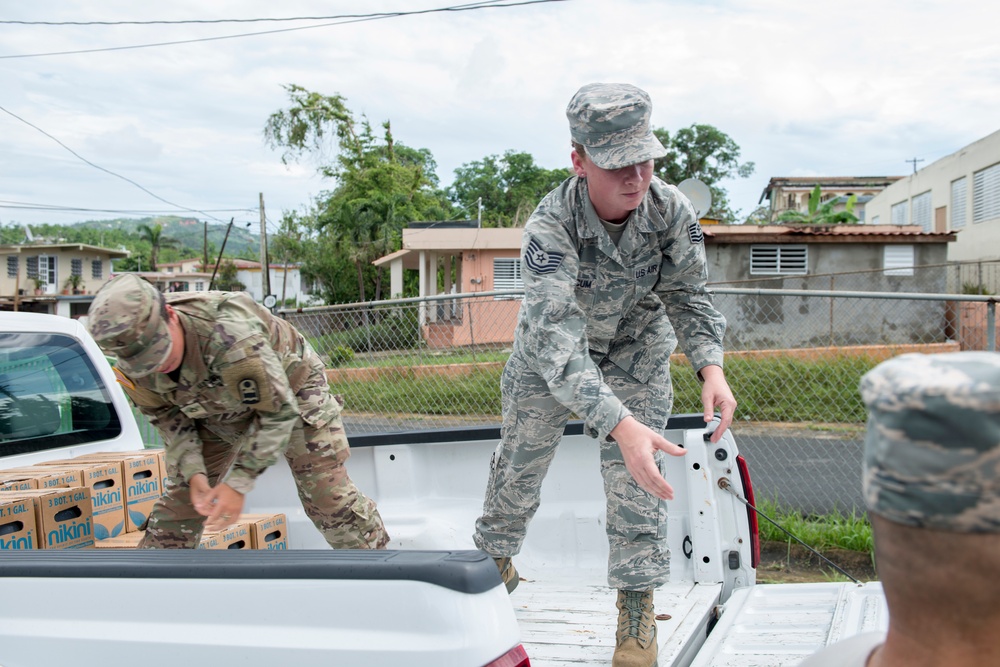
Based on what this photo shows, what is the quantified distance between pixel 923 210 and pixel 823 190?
2271cm

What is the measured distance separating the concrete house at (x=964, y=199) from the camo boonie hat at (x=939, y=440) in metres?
20.3

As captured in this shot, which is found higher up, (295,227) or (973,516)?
(295,227)

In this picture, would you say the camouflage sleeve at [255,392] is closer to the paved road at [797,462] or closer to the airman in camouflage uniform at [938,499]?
the airman in camouflage uniform at [938,499]

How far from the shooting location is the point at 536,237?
2637mm

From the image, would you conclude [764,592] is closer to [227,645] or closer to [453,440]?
[453,440]

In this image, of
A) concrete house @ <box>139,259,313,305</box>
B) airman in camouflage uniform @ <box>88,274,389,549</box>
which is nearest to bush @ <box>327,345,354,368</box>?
airman in camouflage uniform @ <box>88,274,389,549</box>

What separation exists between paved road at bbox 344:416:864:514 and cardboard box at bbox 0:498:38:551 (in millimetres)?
3652

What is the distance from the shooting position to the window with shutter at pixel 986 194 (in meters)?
21.4

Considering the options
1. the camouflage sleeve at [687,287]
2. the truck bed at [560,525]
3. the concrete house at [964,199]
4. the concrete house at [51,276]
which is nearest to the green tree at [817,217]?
the concrete house at [964,199]

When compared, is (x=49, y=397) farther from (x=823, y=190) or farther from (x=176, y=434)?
(x=823, y=190)

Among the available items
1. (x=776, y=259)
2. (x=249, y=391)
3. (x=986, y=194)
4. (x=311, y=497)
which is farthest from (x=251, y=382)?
(x=986, y=194)

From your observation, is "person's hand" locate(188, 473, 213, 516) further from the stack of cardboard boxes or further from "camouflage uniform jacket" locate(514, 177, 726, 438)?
"camouflage uniform jacket" locate(514, 177, 726, 438)

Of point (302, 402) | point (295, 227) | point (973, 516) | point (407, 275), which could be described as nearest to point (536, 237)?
point (302, 402)

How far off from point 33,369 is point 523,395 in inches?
87.6
